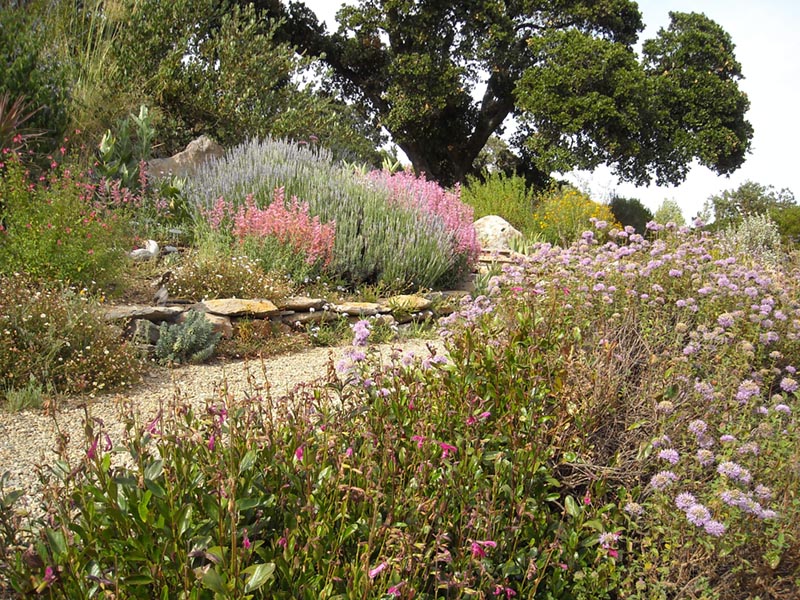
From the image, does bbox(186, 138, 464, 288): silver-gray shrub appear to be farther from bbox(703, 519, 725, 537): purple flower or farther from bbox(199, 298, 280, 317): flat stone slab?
bbox(703, 519, 725, 537): purple flower

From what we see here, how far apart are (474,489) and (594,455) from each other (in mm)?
931

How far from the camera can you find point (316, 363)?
5.29 metres

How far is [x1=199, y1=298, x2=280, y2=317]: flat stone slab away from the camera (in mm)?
5695

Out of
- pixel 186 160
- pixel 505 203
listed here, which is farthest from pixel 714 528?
pixel 505 203

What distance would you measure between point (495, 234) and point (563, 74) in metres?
6.87

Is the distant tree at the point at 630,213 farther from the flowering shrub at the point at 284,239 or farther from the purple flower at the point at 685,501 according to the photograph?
the purple flower at the point at 685,501

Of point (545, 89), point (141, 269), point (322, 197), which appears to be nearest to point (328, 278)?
point (322, 197)

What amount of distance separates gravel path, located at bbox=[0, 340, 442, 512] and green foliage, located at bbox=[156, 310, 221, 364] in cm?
12

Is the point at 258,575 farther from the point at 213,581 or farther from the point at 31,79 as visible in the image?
the point at 31,79

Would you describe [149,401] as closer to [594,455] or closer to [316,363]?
[316,363]

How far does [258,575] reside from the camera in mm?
1404

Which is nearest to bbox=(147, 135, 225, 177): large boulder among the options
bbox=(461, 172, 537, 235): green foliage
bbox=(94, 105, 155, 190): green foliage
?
bbox=(94, 105, 155, 190): green foliage

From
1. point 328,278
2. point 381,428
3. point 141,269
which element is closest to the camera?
point 381,428

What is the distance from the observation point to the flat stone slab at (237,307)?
570 cm
